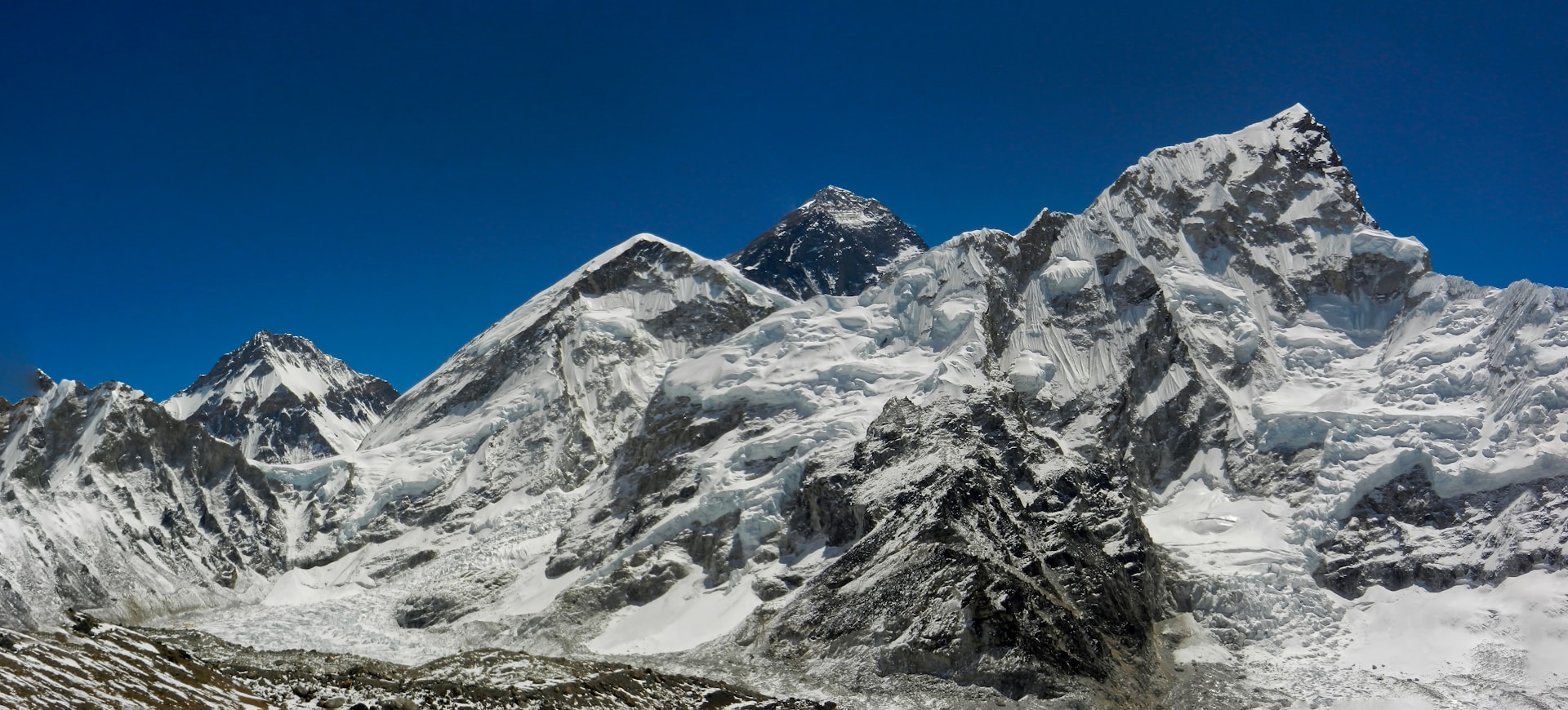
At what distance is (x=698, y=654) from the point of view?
481ft

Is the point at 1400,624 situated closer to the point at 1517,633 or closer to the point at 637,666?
the point at 1517,633

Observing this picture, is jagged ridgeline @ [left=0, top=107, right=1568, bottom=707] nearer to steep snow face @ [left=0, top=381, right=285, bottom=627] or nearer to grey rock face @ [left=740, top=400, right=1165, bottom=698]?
grey rock face @ [left=740, top=400, right=1165, bottom=698]

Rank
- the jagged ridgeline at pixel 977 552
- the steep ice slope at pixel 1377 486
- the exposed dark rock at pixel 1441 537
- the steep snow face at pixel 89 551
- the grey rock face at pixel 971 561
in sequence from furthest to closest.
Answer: the steep snow face at pixel 89 551 → the steep ice slope at pixel 1377 486 → the exposed dark rock at pixel 1441 537 → the jagged ridgeline at pixel 977 552 → the grey rock face at pixel 971 561

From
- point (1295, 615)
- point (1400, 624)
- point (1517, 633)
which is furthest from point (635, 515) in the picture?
point (1517, 633)

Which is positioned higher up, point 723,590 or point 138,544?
point 138,544

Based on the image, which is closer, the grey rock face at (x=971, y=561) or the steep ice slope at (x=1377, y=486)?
the grey rock face at (x=971, y=561)

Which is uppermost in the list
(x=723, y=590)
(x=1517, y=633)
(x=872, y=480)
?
(x=872, y=480)

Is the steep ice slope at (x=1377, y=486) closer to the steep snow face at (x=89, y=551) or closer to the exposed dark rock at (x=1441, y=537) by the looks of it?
the exposed dark rock at (x=1441, y=537)

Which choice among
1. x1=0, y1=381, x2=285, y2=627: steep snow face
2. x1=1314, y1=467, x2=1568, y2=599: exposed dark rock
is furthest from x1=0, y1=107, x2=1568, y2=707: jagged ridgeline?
x1=0, y1=381, x2=285, y2=627: steep snow face

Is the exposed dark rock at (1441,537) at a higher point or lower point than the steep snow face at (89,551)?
lower

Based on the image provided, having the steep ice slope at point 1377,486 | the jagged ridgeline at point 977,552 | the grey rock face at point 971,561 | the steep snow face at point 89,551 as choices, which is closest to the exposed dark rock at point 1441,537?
the steep ice slope at point 1377,486

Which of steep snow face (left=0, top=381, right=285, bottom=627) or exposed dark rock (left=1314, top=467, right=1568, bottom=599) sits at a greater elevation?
steep snow face (left=0, top=381, right=285, bottom=627)

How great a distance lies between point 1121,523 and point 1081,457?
56.6 ft

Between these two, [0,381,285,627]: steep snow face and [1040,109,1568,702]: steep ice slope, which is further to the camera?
[0,381,285,627]: steep snow face
